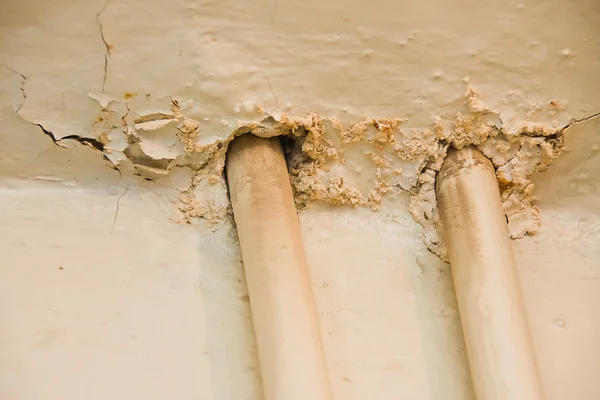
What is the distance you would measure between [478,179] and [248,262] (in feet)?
1.20

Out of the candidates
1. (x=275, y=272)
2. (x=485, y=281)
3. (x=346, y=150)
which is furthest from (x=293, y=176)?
(x=485, y=281)

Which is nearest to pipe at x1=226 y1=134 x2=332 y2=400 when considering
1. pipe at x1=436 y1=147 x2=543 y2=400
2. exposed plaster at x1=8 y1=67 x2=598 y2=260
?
exposed plaster at x1=8 y1=67 x2=598 y2=260

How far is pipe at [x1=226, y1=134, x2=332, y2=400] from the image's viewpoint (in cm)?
83

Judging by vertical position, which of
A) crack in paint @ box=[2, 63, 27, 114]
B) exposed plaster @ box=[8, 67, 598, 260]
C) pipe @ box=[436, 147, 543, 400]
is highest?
crack in paint @ box=[2, 63, 27, 114]

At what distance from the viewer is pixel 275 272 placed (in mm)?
886

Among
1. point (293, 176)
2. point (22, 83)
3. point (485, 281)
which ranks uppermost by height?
point (22, 83)

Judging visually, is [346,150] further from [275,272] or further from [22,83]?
[22,83]

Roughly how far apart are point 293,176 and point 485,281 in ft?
1.10

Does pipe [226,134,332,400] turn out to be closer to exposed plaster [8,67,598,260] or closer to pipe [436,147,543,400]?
exposed plaster [8,67,598,260]

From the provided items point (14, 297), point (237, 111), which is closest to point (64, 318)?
point (14, 297)

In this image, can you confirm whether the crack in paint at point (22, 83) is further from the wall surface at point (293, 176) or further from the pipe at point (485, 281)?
the pipe at point (485, 281)

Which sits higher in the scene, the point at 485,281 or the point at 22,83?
the point at 22,83

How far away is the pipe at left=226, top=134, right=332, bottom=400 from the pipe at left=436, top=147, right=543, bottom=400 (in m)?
0.21

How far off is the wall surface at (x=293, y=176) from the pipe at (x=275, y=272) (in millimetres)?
48
